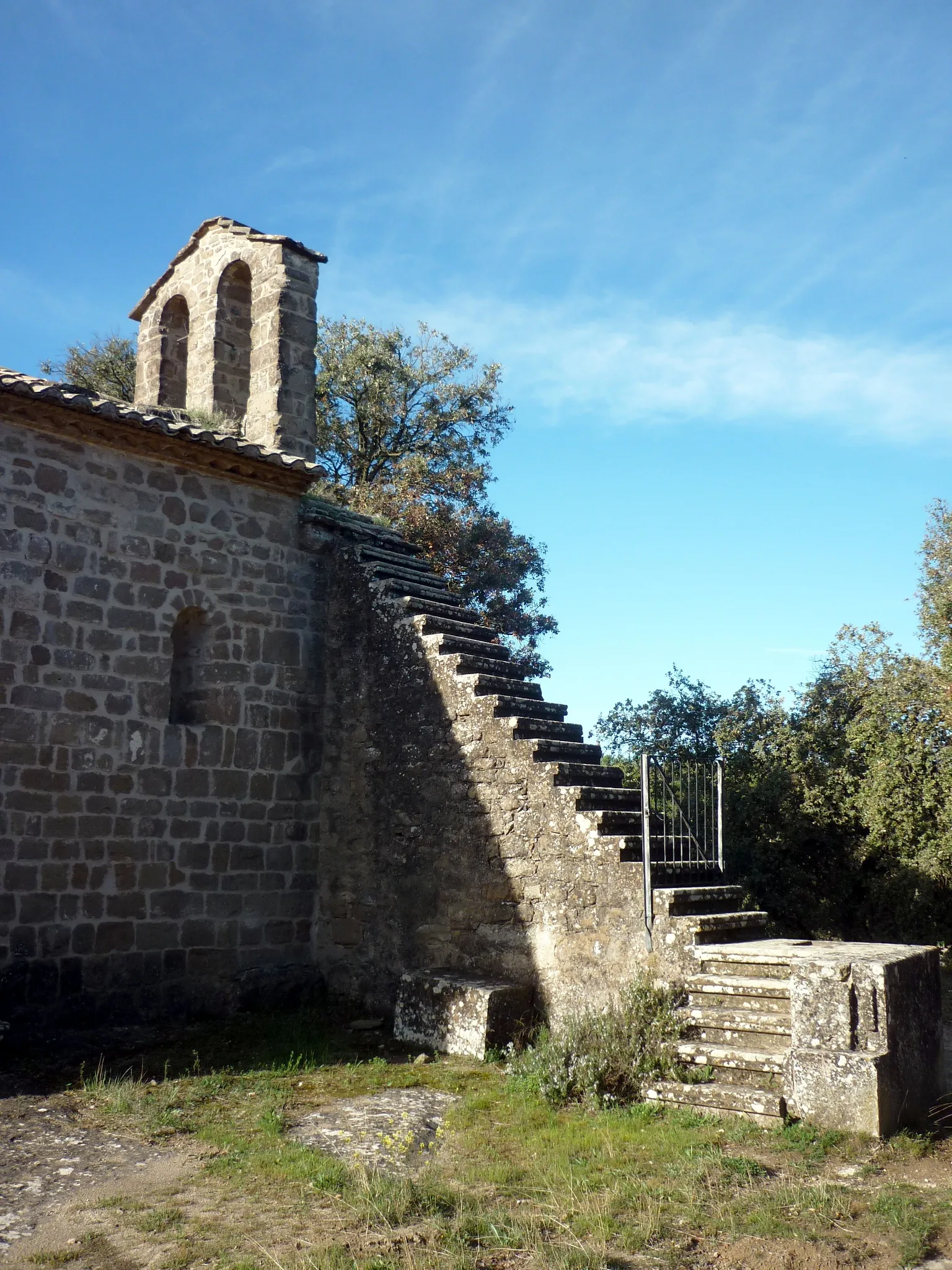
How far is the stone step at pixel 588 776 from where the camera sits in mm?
8203

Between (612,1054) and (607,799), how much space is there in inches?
82.2

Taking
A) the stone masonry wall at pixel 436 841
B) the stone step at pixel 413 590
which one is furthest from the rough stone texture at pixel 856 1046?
the stone step at pixel 413 590

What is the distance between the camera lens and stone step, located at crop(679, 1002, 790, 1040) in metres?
6.27

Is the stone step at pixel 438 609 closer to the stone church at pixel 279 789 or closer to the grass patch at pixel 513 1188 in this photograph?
the stone church at pixel 279 789

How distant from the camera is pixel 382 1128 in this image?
242 inches

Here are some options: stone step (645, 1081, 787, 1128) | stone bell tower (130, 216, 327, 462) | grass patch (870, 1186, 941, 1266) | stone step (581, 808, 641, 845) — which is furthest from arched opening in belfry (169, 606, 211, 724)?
grass patch (870, 1186, 941, 1266)

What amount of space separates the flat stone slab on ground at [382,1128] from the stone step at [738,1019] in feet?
5.31

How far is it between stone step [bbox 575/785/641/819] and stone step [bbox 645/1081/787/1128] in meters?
2.13

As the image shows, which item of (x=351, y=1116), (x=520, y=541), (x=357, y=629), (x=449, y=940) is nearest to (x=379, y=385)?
(x=520, y=541)

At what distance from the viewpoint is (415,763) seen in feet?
30.7

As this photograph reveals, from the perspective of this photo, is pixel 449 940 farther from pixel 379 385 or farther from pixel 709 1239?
pixel 379 385

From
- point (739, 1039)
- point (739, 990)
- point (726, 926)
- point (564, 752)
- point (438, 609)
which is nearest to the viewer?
point (739, 1039)

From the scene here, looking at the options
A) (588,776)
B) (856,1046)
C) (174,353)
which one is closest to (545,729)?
(588,776)

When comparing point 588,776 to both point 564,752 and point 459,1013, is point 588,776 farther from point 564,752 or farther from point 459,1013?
point 459,1013
